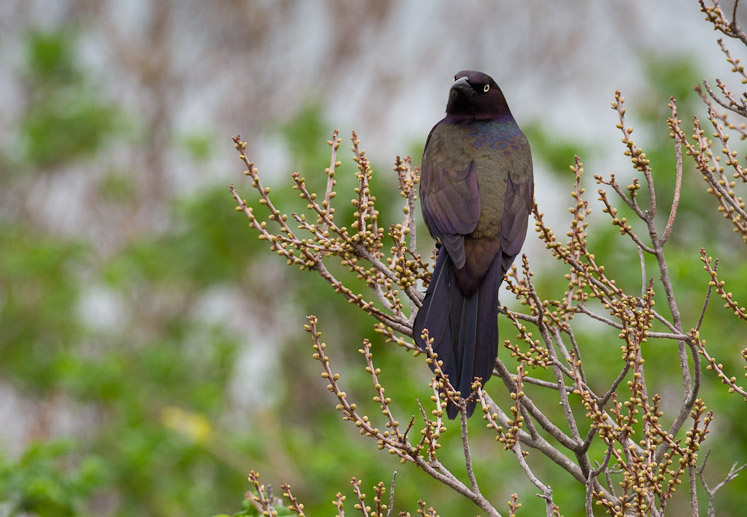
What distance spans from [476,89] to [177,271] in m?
6.73

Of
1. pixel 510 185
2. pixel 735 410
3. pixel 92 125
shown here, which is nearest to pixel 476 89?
pixel 510 185

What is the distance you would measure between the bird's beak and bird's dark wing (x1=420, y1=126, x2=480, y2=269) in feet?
0.91

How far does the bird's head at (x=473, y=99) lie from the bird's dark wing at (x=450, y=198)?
0.25m

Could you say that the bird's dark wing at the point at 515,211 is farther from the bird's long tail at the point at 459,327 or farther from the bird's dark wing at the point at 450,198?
the bird's long tail at the point at 459,327

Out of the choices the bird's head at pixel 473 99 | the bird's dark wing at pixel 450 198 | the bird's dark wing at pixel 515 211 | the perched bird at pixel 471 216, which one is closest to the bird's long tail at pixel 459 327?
the perched bird at pixel 471 216

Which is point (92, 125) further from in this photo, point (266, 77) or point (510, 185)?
point (510, 185)

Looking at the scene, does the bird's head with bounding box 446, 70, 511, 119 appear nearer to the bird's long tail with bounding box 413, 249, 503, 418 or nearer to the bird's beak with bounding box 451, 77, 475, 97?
the bird's beak with bounding box 451, 77, 475, 97

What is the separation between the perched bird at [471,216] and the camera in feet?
12.3

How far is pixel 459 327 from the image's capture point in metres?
3.79

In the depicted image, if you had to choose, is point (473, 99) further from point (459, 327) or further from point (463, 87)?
point (459, 327)

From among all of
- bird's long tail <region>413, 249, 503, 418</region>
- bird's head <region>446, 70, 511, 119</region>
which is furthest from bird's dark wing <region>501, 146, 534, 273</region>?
bird's head <region>446, 70, 511, 119</region>

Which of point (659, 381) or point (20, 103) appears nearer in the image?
point (659, 381)

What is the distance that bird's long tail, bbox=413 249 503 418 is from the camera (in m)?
3.68

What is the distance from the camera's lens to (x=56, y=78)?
1206 cm
